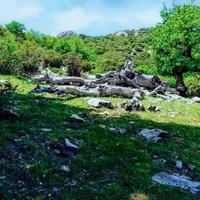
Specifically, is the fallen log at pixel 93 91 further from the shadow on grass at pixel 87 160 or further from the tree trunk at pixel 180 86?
the shadow on grass at pixel 87 160

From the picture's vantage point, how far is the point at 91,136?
58.3 ft

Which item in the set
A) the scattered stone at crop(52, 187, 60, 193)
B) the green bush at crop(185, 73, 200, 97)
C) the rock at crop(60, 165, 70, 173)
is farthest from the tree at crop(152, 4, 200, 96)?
the scattered stone at crop(52, 187, 60, 193)

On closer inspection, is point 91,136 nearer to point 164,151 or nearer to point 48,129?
point 48,129

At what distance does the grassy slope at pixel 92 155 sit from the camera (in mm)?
12672

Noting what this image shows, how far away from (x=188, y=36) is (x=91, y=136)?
82.0ft

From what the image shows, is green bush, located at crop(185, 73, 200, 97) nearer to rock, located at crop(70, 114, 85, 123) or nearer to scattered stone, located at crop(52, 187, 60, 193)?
rock, located at crop(70, 114, 85, 123)

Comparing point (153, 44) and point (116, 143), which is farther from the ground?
point (153, 44)

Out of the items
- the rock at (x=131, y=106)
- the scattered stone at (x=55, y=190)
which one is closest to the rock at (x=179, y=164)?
the scattered stone at (x=55, y=190)

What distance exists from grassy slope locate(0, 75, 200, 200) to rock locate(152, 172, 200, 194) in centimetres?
32

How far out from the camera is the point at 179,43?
4100 centimetres

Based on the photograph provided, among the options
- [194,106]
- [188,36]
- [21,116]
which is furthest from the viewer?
[188,36]

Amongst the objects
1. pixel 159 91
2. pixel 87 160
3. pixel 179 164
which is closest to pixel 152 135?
pixel 179 164

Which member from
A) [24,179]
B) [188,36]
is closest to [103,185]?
[24,179]

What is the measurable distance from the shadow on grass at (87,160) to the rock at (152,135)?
26 cm
